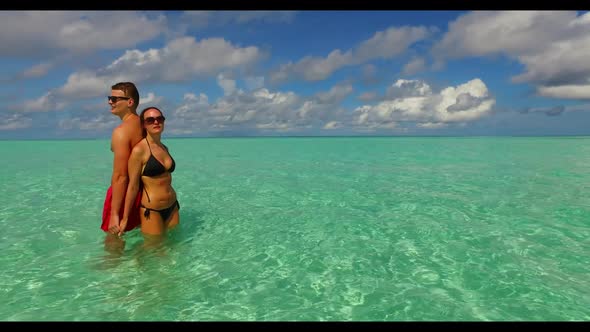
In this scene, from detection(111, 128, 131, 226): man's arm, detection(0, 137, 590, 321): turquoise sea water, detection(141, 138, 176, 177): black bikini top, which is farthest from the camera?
detection(141, 138, 176, 177): black bikini top

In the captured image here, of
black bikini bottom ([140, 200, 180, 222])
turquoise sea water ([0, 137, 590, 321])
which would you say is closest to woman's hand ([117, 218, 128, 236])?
black bikini bottom ([140, 200, 180, 222])

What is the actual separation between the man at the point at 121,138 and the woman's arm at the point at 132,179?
74 millimetres

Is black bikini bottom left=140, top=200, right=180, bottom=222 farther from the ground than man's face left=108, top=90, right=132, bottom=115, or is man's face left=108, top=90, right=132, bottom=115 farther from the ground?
man's face left=108, top=90, right=132, bottom=115

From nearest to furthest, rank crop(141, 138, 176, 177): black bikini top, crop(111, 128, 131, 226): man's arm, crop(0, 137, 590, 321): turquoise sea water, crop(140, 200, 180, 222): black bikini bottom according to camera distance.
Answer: crop(0, 137, 590, 321): turquoise sea water, crop(111, 128, 131, 226): man's arm, crop(141, 138, 176, 177): black bikini top, crop(140, 200, 180, 222): black bikini bottom

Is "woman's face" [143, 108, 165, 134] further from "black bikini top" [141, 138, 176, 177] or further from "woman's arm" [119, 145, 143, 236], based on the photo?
"woman's arm" [119, 145, 143, 236]

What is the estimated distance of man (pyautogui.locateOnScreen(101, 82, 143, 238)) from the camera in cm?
521

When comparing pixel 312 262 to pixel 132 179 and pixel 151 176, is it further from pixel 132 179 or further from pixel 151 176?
pixel 132 179

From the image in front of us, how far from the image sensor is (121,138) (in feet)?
17.1

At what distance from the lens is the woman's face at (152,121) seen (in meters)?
5.28

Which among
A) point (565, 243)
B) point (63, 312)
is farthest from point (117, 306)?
point (565, 243)

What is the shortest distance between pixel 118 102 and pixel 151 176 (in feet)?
4.41

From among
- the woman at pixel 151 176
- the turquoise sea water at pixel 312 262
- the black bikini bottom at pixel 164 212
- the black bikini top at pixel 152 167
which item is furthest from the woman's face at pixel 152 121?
the turquoise sea water at pixel 312 262

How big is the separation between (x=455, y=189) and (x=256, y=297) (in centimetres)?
1096

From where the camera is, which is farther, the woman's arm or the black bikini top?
the black bikini top
